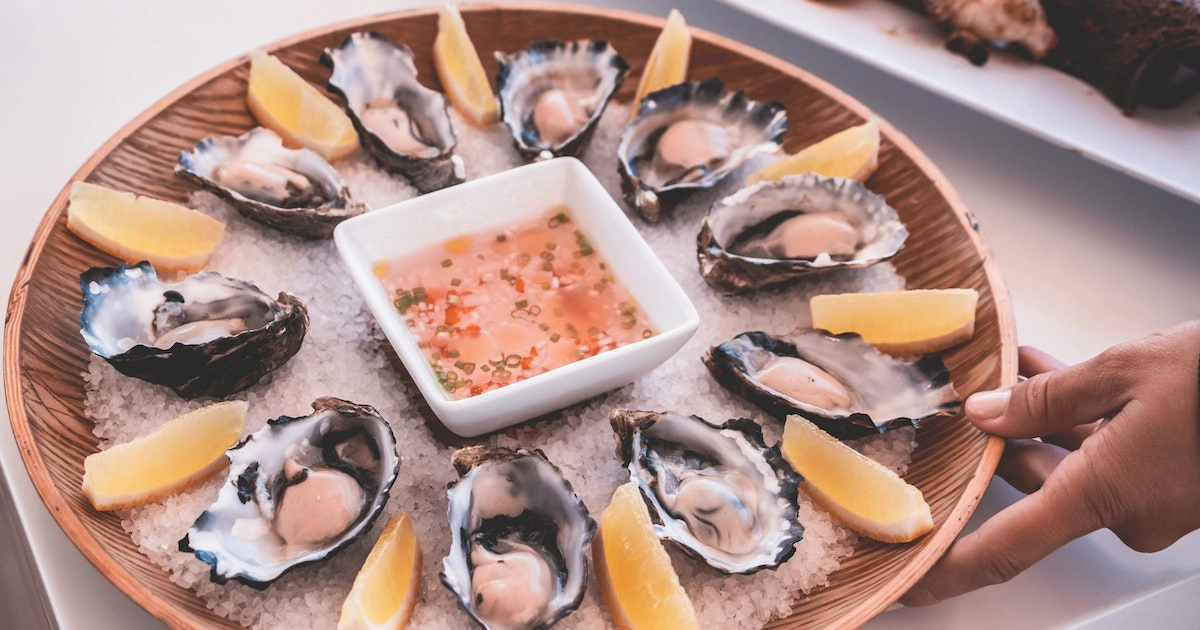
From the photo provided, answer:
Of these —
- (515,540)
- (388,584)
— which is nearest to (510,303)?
(515,540)

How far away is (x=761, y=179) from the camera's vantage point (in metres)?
1.73

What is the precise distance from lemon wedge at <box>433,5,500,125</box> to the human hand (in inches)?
45.1

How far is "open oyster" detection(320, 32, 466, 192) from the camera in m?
1.73

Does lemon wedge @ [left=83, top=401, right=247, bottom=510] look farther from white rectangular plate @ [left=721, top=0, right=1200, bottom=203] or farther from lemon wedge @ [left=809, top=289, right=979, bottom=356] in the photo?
white rectangular plate @ [left=721, top=0, right=1200, bottom=203]

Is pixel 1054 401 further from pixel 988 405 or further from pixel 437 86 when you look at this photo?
pixel 437 86

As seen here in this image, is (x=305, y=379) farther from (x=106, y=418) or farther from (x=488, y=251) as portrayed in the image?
(x=488, y=251)

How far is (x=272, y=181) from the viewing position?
1652 millimetres

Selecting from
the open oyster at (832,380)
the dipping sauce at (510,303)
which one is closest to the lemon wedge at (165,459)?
the dipping sauce at (510,303)

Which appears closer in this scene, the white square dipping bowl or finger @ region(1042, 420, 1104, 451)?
the white square dipping bowl

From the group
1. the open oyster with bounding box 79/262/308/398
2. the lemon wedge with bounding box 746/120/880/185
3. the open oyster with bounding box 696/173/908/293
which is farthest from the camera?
the lemon wedge with bounding box 746/120/880/185

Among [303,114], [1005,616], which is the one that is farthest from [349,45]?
[1005,616]

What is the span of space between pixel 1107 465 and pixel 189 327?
54.3 inches

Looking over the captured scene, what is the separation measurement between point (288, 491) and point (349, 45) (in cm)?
98

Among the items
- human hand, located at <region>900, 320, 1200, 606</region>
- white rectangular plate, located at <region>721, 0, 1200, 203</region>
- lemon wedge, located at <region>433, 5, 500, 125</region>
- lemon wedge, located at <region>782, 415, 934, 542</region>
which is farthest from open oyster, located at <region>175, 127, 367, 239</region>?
human hand, located at <region>900, 320, 1200, 606</region>
